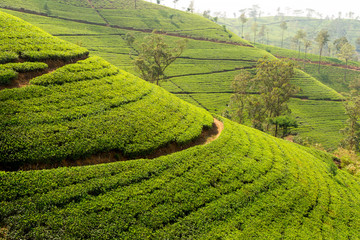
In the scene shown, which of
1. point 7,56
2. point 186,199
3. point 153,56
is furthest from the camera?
point 153,56

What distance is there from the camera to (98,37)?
268 ft

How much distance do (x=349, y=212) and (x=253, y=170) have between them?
930 cm

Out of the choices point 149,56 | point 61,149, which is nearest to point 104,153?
point 61,149

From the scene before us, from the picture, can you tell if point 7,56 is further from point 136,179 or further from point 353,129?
point 353,129

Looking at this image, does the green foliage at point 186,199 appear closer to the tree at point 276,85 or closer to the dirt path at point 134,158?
the dirt path at point 134,158

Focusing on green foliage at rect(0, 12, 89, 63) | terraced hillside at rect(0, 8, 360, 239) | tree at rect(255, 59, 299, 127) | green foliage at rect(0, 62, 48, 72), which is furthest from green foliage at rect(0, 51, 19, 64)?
tree at rect(255, 59, 299, 127)

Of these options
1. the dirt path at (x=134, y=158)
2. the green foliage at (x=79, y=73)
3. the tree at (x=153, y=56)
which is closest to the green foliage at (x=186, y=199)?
the dirt path at (x=134, y=158)

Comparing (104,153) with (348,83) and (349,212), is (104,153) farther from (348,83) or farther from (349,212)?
(348,83)

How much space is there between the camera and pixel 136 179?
1301 centimetres

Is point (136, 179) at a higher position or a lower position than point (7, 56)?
lower

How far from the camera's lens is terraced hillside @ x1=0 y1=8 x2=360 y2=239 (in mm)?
10391

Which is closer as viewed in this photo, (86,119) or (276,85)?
(86,119)

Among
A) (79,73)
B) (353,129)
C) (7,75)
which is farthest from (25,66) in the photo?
(353,129)

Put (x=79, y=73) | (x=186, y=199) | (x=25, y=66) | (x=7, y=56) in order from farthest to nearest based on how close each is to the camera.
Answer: (x=79, y=73), (x=25, y=66), (x=7, y=56), (x=186, y=199)
